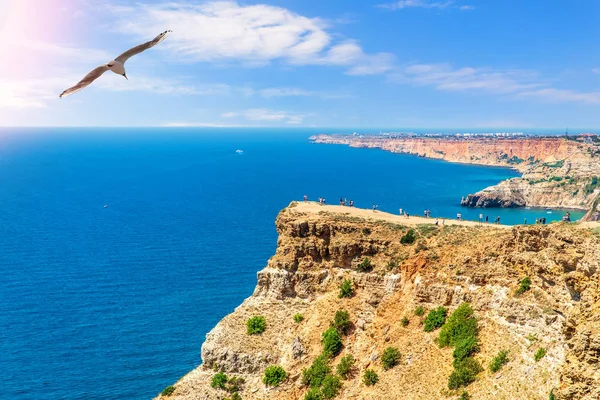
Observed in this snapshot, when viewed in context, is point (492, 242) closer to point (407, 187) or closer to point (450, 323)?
point (450, 323)

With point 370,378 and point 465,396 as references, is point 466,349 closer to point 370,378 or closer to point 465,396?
point 465,396

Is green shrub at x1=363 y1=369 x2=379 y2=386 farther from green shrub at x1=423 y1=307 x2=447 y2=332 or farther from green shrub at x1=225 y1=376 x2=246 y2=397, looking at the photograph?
green shrub at x1=225 y1=376 x2=246 y2=397

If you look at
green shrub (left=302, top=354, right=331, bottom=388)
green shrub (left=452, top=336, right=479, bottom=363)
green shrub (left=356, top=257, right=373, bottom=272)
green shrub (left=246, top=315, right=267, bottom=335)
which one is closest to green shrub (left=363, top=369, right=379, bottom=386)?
green shrub (left=302, top=354, right=331, bottom=388)

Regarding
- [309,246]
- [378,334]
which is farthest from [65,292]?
[378,334]

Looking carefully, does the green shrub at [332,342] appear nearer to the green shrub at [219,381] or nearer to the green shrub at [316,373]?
the green shrub at [316,373]

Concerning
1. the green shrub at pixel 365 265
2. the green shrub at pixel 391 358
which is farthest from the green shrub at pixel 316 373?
the green shrub at pixel 365 265

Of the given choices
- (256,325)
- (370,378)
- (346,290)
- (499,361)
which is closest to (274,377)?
(256,325)
